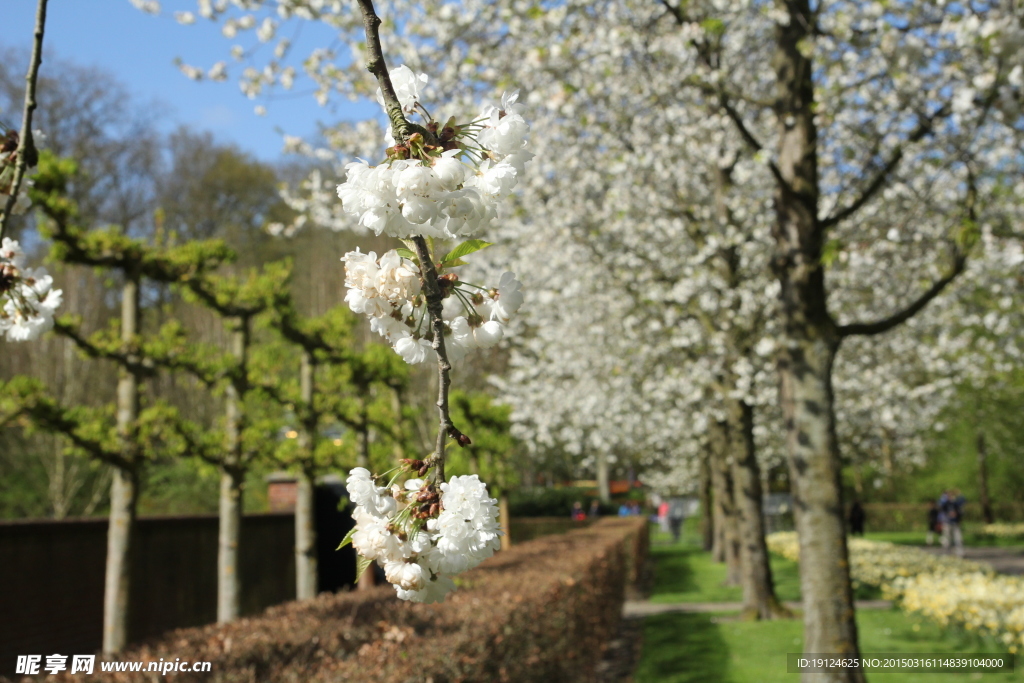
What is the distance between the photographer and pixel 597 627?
26.0 feet

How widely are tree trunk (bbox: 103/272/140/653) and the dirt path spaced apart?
52.4 ft

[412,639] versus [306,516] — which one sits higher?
[306,516]

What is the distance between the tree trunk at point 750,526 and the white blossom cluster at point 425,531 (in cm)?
1034

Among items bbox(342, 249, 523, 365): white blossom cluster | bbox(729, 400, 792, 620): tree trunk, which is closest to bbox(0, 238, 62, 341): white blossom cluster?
bbox(342, 249, 523, 365): white blossom cluster

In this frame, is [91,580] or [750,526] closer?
[91,580]

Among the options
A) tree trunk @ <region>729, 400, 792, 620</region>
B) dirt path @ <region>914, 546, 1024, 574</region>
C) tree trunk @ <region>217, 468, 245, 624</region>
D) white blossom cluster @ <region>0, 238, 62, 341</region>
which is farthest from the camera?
dirt path @ <region>914, 546, 1024, 574</region>

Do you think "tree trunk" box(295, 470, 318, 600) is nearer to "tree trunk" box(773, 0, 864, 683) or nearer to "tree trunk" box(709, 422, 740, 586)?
"tree trunk" box(773, 0, 864, 683)

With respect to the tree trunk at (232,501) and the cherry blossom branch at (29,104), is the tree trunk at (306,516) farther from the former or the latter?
the cherry blossom branch at (29,104)

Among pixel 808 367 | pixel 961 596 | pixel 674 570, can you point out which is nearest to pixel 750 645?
pixel 961 596

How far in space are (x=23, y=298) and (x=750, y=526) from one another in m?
10.7

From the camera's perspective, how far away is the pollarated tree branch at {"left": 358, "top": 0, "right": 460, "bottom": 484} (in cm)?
107

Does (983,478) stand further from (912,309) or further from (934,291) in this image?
(934,291)

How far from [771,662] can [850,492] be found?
30.3m

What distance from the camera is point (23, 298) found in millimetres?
1961
